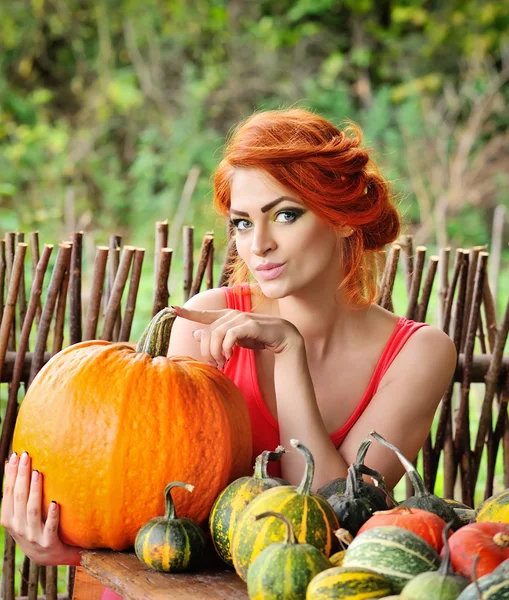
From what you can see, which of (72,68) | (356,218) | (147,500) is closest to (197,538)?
(147,500)

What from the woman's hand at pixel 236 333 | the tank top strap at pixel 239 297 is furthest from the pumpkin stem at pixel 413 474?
the tank top strap at pixel 239 297

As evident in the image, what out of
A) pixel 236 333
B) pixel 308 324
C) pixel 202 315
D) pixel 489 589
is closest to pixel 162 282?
pixel 308 324

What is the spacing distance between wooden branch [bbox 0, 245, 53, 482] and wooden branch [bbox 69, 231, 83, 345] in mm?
80

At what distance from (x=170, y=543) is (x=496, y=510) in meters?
0.52

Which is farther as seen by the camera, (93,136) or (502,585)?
(93,136)

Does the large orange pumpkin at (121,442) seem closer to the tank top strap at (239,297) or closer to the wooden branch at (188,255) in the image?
the tank top strap at (239,297)

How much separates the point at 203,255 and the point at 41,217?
19.6ft

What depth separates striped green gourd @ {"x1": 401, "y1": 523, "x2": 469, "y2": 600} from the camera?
39.8 inches

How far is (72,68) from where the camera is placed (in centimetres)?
962

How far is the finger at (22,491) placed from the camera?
157 cm

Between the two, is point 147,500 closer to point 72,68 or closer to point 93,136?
point 93,136

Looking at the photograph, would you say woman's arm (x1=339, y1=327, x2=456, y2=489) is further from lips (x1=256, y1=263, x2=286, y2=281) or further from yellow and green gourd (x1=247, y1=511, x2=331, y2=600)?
yellow and green gourd (x1=247, y1=511, x2=331, y2=600)

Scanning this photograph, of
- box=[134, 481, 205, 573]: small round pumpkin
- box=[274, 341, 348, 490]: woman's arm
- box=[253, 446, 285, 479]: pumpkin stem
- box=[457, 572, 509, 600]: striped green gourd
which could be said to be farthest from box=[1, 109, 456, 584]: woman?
box=[457, 572, 509, 600]: striped green gourd

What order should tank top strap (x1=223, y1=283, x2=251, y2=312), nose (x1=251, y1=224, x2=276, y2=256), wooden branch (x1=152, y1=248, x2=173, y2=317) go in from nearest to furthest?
nose (x1=251, y1=224, x2=276, y2=256) → tank top strap (x1=223, y1=283, x2=251, y2=312) → wooden branch (x1=152, y1=248, x2=173, y2=317)
